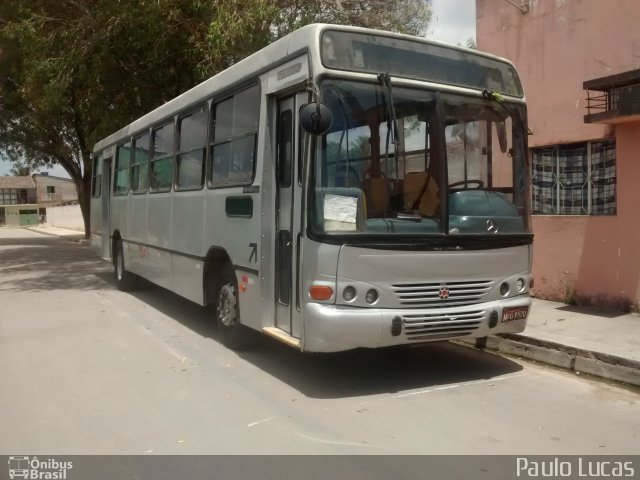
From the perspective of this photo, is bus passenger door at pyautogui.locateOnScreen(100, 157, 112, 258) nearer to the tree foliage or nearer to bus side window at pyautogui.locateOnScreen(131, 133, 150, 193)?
the tree foliage

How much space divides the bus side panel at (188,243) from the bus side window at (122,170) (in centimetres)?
320

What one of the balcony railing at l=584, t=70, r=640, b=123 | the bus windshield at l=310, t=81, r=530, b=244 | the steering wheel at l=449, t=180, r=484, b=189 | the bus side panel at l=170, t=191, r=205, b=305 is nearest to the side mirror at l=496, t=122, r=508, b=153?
the bus windshield at l=310, t=81, r=530, b=244

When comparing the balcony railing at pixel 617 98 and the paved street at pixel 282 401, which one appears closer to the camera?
the paved street at pixel 282 401

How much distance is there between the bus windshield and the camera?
17.4 feet

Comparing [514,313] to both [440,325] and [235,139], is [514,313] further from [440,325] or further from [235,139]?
[235,139]

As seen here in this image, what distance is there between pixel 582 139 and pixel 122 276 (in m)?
8.59

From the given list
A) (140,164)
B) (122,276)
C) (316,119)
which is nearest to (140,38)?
(140,164)

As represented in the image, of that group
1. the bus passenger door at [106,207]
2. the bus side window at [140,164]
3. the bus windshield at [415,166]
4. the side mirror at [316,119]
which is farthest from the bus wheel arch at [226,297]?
the bus passenger door at [106,207]

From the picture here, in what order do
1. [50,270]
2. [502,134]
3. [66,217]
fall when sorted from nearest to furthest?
[502,134], [50,270], [66,217]

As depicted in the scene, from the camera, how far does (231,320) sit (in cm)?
714

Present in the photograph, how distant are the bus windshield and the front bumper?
67 centimetres

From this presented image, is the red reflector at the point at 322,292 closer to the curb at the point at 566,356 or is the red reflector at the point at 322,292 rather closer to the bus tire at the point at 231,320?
the bus tire at the point at 231,320

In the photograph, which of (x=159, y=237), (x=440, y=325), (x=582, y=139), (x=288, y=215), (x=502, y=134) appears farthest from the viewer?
(x=159, y=237)

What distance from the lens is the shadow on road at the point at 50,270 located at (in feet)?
44.5
